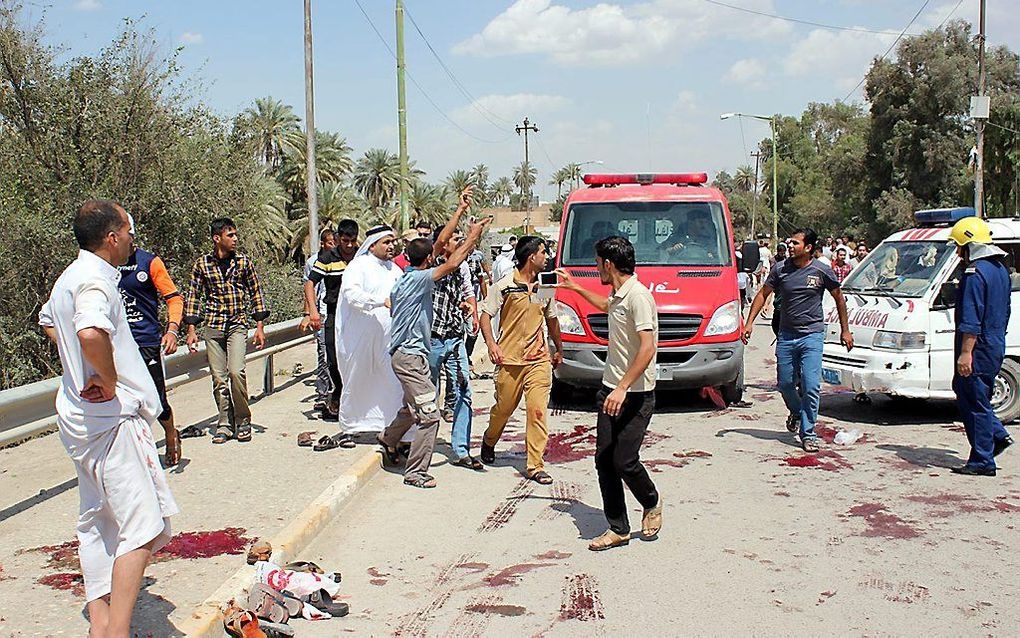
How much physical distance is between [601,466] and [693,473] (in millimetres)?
2175

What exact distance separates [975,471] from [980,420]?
1.37 ft

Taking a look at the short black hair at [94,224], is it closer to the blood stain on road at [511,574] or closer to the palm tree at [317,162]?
the blood stain on road at [511,574]

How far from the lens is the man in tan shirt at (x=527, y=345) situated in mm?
7605

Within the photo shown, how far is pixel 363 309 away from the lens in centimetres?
793

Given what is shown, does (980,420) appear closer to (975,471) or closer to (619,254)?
(975,471)

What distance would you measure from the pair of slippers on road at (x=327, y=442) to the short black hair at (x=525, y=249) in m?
Answer: 2.29

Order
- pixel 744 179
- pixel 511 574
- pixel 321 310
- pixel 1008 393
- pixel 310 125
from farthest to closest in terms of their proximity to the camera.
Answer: pixel 744 179 → pixel 310 125 → pixel 321 310 → pixel 1008 393 → pixel 511 574

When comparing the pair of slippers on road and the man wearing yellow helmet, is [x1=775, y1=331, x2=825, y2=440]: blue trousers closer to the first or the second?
the man wearing yellow helmet

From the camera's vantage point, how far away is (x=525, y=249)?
7.73 metres

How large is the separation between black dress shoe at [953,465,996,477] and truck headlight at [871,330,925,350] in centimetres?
194

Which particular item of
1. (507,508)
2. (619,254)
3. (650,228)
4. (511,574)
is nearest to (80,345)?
(511,574)

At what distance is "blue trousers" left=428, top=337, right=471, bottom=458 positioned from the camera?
819 cm

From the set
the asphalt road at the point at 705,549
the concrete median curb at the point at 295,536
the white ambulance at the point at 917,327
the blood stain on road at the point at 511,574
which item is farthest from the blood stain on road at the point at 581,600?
the white ambulance at the point at 917,327

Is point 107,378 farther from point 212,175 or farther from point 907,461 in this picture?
point 212,175
